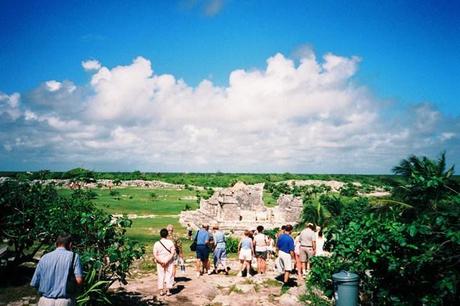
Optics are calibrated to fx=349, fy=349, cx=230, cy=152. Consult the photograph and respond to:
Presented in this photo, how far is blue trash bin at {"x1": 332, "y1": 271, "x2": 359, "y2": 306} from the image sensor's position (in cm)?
600

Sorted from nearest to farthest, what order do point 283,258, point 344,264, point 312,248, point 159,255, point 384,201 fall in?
1. point 344,264
2. point 159,255
3. point 283,258
4. point 312,248
5. point 384,201

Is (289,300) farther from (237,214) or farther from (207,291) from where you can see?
(237,214)

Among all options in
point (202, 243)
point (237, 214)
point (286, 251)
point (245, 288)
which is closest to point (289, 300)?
point (245, 288)

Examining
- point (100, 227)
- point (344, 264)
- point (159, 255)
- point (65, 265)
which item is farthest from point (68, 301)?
point (344, 264)

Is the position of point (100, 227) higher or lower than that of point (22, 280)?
higher

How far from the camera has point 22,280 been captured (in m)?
9.22

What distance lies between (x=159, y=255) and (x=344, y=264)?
13.7ft

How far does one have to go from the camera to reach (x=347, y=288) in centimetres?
601

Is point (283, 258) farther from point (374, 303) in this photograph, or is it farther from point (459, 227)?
point (459, 227)

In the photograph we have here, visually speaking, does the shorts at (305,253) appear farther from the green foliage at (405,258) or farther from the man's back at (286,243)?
the green foliage at (405,258)

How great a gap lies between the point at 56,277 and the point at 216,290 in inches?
198

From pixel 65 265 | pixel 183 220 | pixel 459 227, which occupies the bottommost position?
pixel 183 220

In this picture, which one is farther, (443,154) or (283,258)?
(443,154)

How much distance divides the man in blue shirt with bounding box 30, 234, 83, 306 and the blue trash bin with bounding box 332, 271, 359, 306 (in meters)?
4.19
